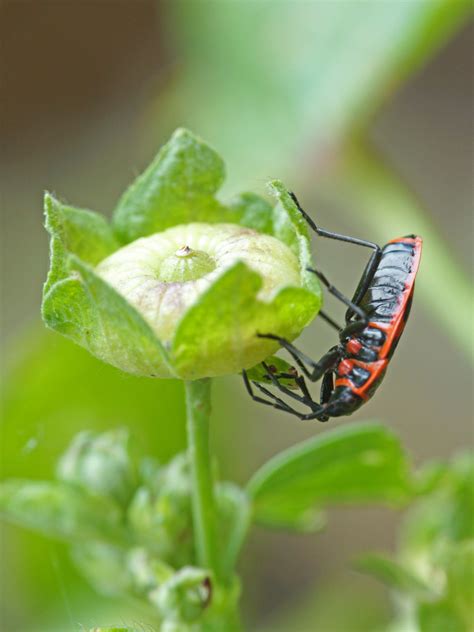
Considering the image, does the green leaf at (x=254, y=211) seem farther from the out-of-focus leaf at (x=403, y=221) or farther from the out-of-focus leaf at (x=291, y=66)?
the out-of-focus leaf at (x=291, y=66)

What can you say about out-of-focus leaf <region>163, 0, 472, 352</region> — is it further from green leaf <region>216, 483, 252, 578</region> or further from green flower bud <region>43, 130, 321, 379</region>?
green flower bud <region>43, 130, 321, 379</region>

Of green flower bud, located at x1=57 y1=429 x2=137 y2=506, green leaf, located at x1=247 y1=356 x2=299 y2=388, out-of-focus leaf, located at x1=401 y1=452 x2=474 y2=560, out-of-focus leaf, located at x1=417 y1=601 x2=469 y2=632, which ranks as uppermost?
green leaf, located at x1=247 y1=356 x2=299 y2=388

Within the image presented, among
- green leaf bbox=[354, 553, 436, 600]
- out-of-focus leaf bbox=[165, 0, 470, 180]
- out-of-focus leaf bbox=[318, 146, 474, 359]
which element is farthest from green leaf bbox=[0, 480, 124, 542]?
out-of-focus leaf bbox=[165, 0, 470, 180]

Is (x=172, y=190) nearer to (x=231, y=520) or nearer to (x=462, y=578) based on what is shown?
(x=231, y=520)

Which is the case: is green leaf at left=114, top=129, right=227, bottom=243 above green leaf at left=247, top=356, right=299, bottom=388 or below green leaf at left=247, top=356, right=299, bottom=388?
above

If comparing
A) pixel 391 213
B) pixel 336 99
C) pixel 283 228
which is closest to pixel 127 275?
pixel 283 228

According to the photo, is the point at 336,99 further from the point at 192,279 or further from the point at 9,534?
the point at 192,279

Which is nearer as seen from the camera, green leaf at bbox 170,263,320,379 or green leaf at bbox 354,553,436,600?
green leaf at bbox 170,263,320,379
